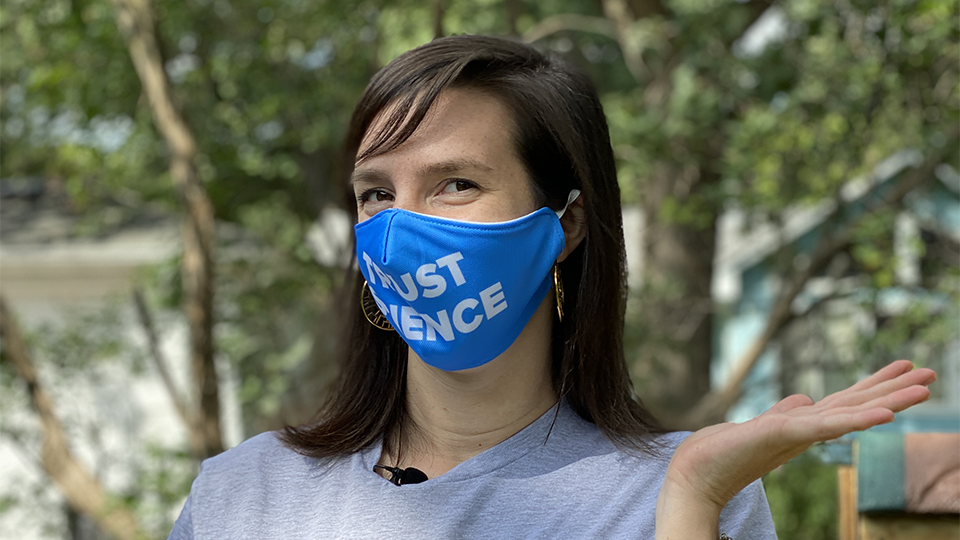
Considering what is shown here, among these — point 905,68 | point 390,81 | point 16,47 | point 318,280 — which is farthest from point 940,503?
point 16,47

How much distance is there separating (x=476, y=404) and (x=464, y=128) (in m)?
0.51

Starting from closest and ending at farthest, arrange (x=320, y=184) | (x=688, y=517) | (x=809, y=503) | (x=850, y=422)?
(x=850, y=422) < (x=688, y=517) < (x=320, y=184) < (x=809, y=503)

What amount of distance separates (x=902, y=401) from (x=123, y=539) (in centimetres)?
502

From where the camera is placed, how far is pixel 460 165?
164 centimetres

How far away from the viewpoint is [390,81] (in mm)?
1750

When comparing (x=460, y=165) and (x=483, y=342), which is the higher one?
(x=460, y=165)

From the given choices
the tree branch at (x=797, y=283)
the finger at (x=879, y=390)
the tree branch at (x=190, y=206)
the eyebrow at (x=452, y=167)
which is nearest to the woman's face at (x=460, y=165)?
the eyebrow at (x=452, y=167)

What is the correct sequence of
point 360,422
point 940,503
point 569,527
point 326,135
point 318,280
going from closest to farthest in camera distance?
point 569,527
point 360,422
point 940,503
point 326,135
point 318,280

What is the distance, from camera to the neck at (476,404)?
Answer: 69.4 inches

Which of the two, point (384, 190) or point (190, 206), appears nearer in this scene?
point (384, 190)

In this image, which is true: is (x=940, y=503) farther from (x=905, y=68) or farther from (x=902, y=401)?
(x=905, y=68)

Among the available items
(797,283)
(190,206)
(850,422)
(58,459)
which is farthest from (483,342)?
(797,283)

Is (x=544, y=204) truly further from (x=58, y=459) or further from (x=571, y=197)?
(x=58, y=459)

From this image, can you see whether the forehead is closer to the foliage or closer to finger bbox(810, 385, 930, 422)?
finger bbox(810, 385, 930, 422)
